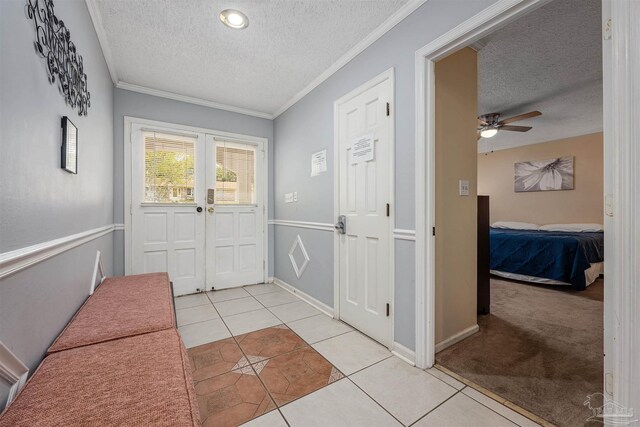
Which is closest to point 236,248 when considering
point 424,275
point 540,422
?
point 424,275

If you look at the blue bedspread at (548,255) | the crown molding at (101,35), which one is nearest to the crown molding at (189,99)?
the crown molding at (101,35)

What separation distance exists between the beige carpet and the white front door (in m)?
0.64

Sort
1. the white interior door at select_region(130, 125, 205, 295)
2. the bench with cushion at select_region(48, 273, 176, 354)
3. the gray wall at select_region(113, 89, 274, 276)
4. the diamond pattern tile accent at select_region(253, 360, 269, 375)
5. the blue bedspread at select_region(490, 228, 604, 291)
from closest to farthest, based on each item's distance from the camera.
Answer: the bench with cushion at select_region(48, 273, 176, 354), the diamond pattern tile accent at select_region(253, 360, 269, 375), the gray wall at select_region(113, 89, 274, 276), the white interior door at select_region(130, 125, 205, 295), the blue bedspread at select_region(490, 228, 604, 291)

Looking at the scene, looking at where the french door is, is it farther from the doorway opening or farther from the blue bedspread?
the blue bedspread

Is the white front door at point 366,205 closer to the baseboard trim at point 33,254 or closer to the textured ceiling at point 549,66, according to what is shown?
the textured ceiling at point 549,66

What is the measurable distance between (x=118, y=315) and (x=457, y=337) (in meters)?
2.40

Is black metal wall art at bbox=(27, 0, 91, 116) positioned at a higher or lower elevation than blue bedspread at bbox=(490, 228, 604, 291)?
higher

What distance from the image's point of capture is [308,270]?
120 inches

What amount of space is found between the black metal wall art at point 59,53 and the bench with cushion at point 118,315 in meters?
1.17

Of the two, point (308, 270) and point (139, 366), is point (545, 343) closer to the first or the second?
point (308, 270)

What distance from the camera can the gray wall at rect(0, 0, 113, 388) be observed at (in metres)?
0.82

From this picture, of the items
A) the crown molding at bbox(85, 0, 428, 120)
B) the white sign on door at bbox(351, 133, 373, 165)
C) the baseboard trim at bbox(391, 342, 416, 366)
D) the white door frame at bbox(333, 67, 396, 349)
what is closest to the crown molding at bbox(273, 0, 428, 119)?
the crown molding at bbox(85, 0, 428, 120)

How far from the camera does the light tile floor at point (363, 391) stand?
132 cm

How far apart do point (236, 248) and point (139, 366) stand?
9.07ft
